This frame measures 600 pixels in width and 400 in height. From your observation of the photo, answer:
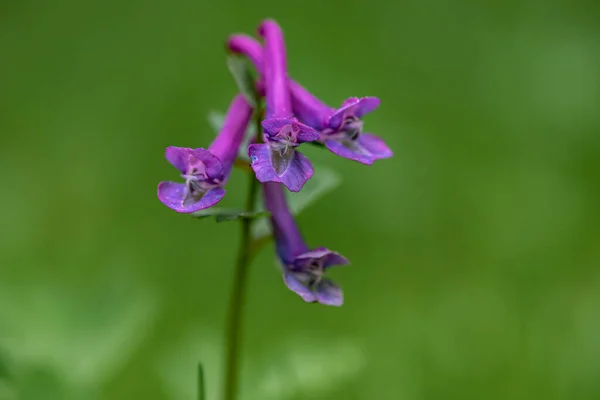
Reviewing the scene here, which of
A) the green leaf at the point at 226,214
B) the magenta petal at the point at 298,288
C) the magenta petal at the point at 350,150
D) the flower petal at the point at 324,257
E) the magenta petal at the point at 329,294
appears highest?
the magenta petal at the point at 350,150

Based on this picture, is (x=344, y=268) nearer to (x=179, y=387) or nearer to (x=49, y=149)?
(x=179, y=387)

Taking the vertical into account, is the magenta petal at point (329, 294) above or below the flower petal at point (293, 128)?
below

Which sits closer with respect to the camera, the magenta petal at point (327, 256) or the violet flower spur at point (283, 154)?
the violet flower spur at point (283, 154)

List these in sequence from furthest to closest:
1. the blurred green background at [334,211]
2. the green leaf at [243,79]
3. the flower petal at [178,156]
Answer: the blurred green background at [334,211] → the green leaf at [243,79] → the flower petal at [178,156]

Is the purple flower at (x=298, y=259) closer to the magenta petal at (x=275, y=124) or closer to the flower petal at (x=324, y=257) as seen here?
the flower petal at (x=324, y=257)

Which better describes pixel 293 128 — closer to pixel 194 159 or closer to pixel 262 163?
pixel 262 163

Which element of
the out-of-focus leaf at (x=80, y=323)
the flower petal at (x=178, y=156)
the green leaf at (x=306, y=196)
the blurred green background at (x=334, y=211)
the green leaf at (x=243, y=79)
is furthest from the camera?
the blurred green background at (x=334, y=211)

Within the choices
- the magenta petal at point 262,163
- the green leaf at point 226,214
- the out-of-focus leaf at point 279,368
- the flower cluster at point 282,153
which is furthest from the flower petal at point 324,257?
the out-of-focus leaf at point 279,368

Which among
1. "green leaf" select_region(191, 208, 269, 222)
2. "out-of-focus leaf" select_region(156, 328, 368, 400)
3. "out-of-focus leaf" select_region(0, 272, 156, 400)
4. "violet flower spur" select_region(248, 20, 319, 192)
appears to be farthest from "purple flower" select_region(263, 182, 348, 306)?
"out-of-focus leaf" select_region(0, 272, 156, 400)
